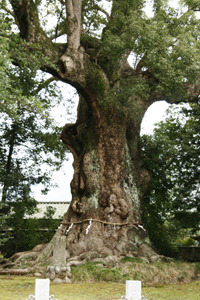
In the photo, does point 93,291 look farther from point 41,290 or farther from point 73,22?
point 73,22

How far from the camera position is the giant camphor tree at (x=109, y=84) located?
31.1 feet

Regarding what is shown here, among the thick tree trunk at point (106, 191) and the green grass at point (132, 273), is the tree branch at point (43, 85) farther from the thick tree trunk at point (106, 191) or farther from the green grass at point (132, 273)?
the green grass at point (132, 273)

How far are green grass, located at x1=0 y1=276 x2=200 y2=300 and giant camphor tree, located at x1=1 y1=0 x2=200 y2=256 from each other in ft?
7.08

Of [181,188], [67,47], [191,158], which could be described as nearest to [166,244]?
[181,188]

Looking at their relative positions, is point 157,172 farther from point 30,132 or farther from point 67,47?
point 67,47

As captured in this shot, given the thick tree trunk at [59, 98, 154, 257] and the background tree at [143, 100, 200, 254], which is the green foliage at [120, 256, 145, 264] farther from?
the background tree at [143, 100, 200, 254]

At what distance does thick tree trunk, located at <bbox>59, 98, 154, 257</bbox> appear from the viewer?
1004cm

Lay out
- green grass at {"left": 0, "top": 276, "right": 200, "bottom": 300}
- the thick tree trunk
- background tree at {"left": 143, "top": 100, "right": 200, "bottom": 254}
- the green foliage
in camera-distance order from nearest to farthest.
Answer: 1. green grass at {"left": 0, "top": 276, "right": 200, "bottom": 300}
2. the green foliage
3. the thick tree trunk
4. background tree at {"left": 143, "top": 100, "right": 200, "bottom": 254}

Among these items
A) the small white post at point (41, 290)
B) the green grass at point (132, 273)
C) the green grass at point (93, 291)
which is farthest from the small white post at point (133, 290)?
the green grass at point (132, 273)

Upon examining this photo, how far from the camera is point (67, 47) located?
32.3ft

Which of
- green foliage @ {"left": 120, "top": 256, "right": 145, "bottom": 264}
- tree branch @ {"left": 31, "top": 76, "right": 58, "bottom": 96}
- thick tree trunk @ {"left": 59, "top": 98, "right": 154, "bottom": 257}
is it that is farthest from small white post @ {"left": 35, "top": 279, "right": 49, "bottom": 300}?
tree branch @ {"left": 31, "top": 76, "right": 58, "bottom": 96}

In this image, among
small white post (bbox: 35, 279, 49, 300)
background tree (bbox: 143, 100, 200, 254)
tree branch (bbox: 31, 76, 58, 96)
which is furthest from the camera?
tree branch (bbox: 31, 76, 58, 96)

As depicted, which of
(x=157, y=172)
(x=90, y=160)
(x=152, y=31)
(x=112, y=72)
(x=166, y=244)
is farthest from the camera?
(x=157, y=172)

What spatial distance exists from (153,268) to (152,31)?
5.83 metres
